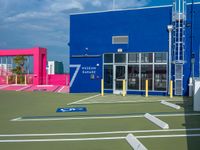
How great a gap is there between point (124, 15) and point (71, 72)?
17.4ft

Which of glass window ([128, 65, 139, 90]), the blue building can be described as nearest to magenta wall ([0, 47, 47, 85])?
the blue building

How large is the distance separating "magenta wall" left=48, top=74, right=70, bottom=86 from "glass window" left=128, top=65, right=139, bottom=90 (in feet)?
34.9

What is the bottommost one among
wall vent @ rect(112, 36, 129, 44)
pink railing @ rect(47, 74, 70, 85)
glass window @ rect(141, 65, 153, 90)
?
pink railing @ rect(47, 74, 70, 85)

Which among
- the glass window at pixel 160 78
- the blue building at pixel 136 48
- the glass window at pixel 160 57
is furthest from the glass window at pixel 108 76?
the glass window at pixel 160 57

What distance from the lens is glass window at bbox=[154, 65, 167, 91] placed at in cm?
1895

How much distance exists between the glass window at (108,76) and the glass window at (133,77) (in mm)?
1263

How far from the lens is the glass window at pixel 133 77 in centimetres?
1978

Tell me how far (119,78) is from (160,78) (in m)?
2.70

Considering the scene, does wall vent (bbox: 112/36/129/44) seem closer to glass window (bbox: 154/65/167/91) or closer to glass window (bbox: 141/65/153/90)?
glass window (bbox: 141/65/153/90)

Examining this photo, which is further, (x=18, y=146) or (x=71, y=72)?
(x=71, y=72)

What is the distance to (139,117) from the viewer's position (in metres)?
10.4

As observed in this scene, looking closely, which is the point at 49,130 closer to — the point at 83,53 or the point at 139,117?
the point at 139,117

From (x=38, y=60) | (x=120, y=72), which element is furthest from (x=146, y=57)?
(x=38, y=60)

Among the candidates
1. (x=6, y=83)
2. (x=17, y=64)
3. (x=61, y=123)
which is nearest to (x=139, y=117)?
(x=61, y=123)
